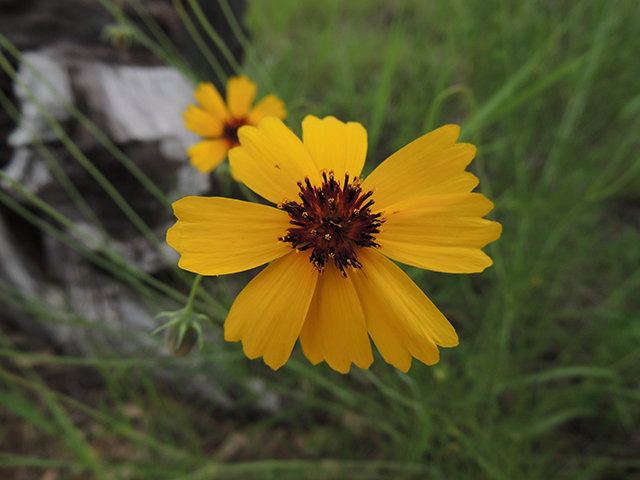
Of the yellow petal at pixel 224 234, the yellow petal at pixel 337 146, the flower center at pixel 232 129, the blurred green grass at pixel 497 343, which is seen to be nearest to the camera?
the yellow petal at pixel 224 234

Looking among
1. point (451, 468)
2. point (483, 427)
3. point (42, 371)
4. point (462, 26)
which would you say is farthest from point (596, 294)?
point (42, 371)

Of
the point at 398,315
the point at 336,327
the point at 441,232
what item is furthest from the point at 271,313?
the point at 441,232

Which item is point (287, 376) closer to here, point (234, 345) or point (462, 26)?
point (234, 345)

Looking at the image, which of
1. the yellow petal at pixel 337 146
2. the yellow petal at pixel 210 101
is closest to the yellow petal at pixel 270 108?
the yellow petal at pixel 210 101

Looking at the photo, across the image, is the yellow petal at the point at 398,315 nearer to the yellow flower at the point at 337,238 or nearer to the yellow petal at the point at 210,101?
the yellow flower at the point at 337,238

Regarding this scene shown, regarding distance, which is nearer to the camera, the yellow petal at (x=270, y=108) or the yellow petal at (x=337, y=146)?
the yellow petal at (x=337, y=146)

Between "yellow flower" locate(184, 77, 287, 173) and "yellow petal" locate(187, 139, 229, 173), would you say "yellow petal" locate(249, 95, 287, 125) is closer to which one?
"yellow flower" locate(184, 77, 287, 173)

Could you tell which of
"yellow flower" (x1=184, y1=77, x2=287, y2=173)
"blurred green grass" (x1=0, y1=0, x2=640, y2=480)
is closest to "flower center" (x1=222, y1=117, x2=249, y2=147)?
"yellow flower" (x1=184, y1=77, x2=287, y2=173)
